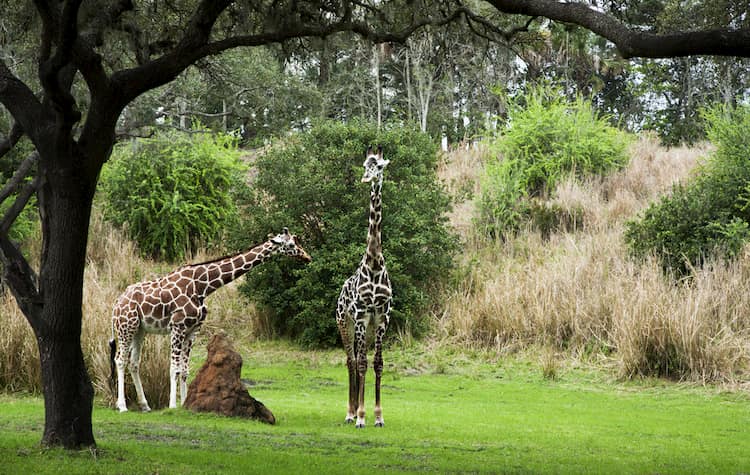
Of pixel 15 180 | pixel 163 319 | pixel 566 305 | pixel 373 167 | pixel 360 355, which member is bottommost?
pixel 360 355

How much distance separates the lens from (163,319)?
11.8 m

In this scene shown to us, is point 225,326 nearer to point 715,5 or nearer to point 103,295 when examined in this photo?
point 103,295

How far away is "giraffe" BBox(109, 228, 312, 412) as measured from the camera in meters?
11.4

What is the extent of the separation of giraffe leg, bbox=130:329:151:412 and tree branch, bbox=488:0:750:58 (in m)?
6.52

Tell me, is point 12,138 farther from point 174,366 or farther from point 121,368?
point 174,366

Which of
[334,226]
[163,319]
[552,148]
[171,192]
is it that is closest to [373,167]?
[163,319]

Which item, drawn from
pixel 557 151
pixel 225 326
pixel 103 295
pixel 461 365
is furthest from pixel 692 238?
pixel 103 295

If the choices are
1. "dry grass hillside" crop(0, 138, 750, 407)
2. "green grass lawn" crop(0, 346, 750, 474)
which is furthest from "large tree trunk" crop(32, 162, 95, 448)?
"dry grass hillside" crop(0, 138, 750, 407)

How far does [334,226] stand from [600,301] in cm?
517

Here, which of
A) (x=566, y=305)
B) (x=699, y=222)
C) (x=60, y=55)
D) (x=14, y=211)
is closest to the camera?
(x=60, y=55)

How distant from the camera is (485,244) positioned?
71.7 ft

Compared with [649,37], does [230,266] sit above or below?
below

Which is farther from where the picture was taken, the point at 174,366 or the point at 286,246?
the point at 286,246

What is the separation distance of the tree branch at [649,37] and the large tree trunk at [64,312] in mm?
3906
